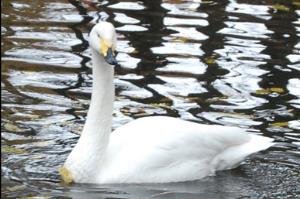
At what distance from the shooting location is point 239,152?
739 centimetres

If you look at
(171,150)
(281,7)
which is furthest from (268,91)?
(281,7)

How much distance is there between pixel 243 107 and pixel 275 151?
1398mm

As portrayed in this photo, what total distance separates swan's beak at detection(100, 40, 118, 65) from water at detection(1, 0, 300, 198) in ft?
3.43

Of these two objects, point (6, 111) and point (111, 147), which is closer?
point (111, 147)

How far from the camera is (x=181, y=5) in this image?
1391 cm

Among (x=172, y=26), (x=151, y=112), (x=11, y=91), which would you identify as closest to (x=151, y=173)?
(x=151, y=112)

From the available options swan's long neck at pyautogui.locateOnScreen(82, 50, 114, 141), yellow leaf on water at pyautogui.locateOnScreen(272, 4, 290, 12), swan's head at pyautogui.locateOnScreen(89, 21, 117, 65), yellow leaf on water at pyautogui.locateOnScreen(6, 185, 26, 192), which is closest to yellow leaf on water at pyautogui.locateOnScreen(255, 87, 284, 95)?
swan's long neck at pyautogui.locateOnScreen(82, 50, 114, 141)

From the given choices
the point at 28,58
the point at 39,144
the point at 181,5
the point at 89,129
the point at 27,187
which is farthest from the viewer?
the point at 181,5

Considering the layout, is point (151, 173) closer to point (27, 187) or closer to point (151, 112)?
point (27, 187)

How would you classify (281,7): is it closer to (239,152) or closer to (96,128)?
(239,152)

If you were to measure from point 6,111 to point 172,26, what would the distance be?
451 cm

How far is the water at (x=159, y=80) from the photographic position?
6.98 m

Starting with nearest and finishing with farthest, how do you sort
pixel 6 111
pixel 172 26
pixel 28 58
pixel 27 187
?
1. pixel 27 187
2. pixel 6 111
3. pixel 28 58
4. pixel 172 26

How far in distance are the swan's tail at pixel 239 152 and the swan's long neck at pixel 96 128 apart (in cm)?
108
